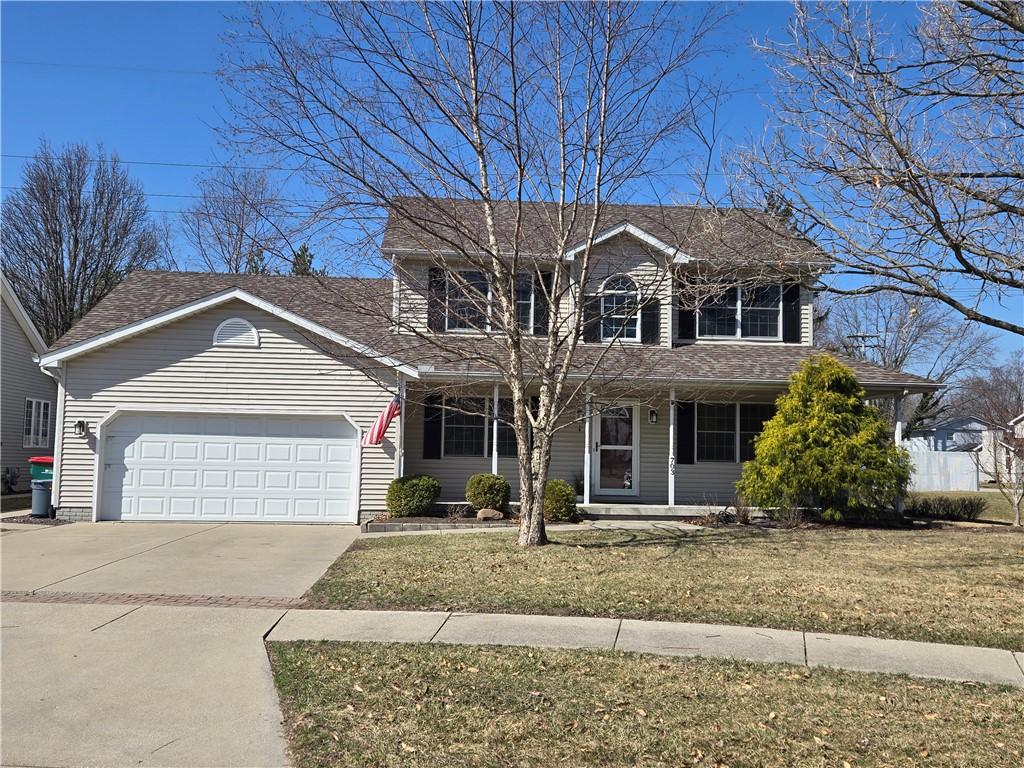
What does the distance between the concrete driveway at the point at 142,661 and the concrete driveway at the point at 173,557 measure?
0.03 metres

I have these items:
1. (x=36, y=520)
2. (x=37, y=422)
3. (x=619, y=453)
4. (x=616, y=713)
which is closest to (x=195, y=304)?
(x=36, y=520)

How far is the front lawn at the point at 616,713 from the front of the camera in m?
4.75

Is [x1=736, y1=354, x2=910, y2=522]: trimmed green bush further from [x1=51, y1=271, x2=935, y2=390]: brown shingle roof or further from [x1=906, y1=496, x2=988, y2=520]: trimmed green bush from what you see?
[x1=906, y1=496, x2=988, y2=520]: trimmed green bush

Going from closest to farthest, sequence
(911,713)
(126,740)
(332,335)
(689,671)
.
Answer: (126,740), (911,713), (689,671), (332,335)

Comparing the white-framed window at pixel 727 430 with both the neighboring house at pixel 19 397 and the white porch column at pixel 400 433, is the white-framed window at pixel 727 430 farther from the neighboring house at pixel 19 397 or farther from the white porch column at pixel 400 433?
the neighboring house at pixel 19 397

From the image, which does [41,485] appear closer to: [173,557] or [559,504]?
[173,557]

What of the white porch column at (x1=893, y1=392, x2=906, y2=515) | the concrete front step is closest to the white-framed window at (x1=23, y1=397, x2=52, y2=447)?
the concrete front step

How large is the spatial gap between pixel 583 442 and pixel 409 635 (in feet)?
37.3

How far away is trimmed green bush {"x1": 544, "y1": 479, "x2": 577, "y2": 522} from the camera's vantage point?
51.0 feet

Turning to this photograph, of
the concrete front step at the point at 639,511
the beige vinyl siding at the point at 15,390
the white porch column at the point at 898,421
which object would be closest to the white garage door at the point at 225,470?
the concrete front step at the point at 639,511

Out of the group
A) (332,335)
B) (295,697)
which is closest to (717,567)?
(295,697)

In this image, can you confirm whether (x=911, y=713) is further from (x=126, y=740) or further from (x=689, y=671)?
(x=126, y=740)

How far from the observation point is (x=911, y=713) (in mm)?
5414

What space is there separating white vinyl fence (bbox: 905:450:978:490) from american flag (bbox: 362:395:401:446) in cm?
2711
